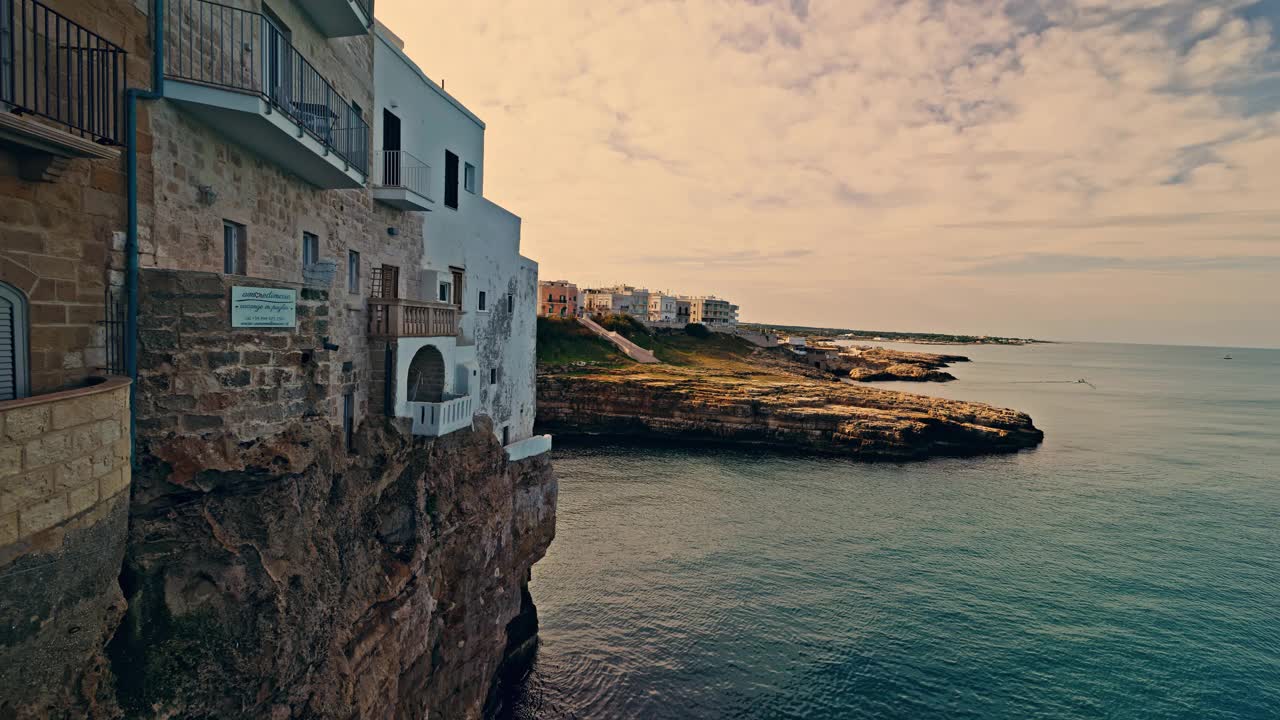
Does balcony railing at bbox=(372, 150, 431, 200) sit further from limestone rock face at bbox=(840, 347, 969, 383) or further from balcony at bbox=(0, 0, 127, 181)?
limestone rock face at bbox=(840, 347, 969, 383)

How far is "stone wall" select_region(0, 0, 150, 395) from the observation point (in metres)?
6.68

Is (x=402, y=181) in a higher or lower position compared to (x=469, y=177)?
lower

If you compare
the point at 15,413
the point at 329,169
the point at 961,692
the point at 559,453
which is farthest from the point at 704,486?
the point at 15,413

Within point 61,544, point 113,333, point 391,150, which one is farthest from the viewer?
point 391,150

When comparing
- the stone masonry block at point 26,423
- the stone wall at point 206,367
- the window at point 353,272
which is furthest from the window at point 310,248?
the stone masonry block at point 26,423

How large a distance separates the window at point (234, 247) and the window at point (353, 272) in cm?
405

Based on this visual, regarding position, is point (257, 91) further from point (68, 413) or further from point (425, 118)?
point (425, 118)

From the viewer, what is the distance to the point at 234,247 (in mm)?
10672

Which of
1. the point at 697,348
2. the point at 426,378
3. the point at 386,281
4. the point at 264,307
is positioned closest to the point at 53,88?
the point at 264,307

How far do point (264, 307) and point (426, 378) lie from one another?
9.24m

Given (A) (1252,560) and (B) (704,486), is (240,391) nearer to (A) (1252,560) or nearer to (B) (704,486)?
(B) (704,486)

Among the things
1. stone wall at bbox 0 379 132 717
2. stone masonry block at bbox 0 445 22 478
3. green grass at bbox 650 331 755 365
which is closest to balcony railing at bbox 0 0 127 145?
stone wall at bbox 0 379 132 717

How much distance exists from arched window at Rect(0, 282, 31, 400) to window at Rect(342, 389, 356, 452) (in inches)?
285

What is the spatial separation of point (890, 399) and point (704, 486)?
1438 inches
